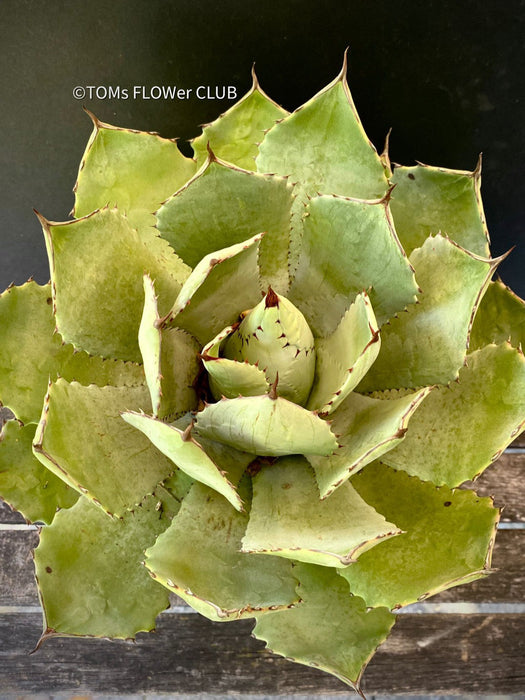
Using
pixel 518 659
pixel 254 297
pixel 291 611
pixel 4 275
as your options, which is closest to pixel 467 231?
pixel 254 297

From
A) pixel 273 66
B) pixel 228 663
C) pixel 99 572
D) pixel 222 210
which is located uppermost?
pixel 273 66

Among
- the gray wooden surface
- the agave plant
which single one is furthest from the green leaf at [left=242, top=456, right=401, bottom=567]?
the gray wooden surface

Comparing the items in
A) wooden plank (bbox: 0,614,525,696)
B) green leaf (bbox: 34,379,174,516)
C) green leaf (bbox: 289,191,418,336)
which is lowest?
wooden plank (bbox: 0,614,525,696)

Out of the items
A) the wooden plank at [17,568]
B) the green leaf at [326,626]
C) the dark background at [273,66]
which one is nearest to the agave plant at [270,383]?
the green leaf at [326,626]

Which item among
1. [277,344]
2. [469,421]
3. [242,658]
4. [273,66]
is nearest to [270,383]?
[277,344]

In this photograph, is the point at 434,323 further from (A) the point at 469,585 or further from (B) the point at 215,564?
(A) the point at 469,585

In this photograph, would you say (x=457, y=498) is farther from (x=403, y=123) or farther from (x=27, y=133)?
(x=27, y=133)

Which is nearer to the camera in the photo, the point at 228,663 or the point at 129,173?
the point at 129,173

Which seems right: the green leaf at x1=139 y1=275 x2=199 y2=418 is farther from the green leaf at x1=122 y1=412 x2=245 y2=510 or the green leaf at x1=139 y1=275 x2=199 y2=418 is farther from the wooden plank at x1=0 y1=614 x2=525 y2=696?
the wooden plank at x1=0 y1=614 x2=525 y2=696
